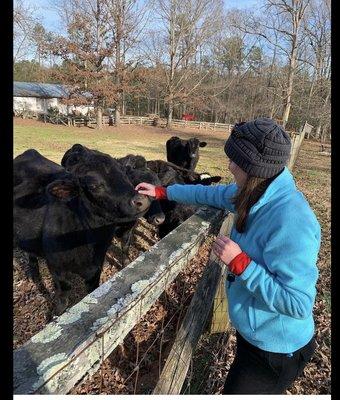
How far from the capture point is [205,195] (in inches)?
113

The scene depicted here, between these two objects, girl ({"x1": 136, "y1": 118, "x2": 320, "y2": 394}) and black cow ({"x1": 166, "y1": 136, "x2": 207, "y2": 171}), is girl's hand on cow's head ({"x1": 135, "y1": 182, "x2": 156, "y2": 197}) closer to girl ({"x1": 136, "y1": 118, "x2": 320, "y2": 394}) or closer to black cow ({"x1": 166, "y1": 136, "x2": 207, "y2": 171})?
girl ({"x1": 136, "y1": 118, "x2": 320, "y2": 394})

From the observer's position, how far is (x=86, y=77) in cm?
2867

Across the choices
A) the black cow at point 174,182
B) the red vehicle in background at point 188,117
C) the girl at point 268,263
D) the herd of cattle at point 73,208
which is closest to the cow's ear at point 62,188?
the herd of cattle at point 73,208

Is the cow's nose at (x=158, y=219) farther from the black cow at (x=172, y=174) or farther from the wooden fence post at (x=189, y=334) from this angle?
the wooden fence post at (x=189, y=334)

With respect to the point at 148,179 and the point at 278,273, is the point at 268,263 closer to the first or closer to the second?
the point at 278,273

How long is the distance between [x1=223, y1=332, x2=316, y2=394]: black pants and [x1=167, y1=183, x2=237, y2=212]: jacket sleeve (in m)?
1.18

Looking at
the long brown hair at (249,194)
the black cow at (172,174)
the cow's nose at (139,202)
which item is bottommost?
the black cow at (172,174)

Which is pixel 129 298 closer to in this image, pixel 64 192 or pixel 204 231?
pixel 204 231

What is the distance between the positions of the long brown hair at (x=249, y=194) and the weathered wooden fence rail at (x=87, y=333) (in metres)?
0.52

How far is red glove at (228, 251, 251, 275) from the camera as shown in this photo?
1735mm

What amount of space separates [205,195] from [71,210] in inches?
53.0

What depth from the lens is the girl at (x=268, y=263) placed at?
1685 mm

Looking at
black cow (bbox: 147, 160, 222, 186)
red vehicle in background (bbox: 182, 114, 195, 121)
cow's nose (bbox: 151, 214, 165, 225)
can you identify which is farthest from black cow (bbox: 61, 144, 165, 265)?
red vehicle in background (bbox: 182, 114, 195, 121)
